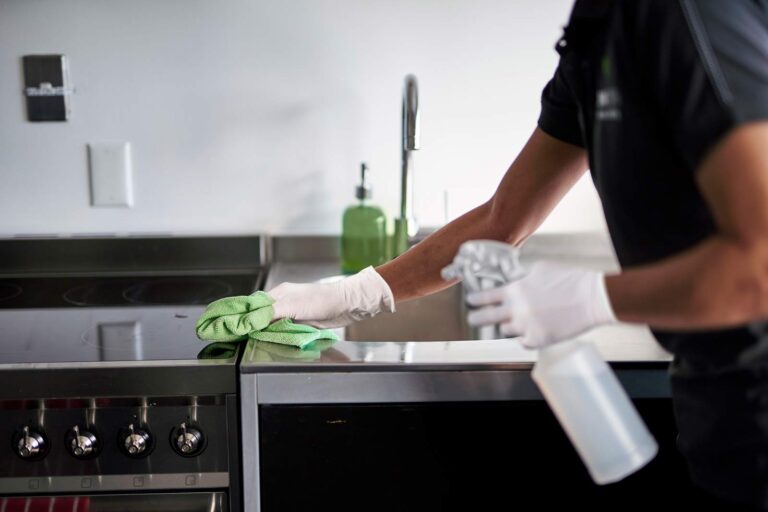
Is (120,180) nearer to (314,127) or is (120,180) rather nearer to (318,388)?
(314,127)

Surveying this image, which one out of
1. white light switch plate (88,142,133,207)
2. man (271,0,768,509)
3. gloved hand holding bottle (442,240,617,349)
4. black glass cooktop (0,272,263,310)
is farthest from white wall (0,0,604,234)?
gloved hand holding bottle (442,240,617,349)

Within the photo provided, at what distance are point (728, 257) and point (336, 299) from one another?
0.68m

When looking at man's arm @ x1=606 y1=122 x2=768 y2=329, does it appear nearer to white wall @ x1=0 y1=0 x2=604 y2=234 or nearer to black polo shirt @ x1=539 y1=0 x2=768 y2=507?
black polo shirt @ x1=539 y1=0 x2=768 y2=507

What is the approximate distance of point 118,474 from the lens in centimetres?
116

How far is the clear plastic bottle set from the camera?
89cm

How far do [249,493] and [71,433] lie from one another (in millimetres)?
259

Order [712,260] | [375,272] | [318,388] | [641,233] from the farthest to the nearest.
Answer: [375,272] → [318,388] → [641,233] → [712,260]

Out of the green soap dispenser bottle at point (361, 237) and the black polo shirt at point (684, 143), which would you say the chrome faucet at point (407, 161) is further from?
the black polo shirt at point (684, 143)

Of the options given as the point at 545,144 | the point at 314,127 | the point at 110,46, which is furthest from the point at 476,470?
the point at 110,46

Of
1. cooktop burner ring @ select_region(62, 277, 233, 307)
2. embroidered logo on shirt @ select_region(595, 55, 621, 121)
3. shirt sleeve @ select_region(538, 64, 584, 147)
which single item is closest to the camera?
embroidered logo on shirt @ select_region(595, 55, 621, 121)

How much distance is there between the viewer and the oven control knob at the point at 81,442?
3.72ft

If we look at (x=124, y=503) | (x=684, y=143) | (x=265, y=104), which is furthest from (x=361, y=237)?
(x=684, y=143)

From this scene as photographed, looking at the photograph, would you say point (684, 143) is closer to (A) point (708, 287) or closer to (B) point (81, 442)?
(A) point (708, 287)

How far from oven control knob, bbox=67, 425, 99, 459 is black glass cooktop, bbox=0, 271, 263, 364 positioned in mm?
99
